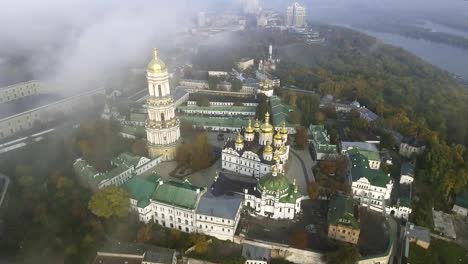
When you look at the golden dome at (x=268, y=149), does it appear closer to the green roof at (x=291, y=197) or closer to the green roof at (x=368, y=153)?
the green roof at (x=291, y=197)

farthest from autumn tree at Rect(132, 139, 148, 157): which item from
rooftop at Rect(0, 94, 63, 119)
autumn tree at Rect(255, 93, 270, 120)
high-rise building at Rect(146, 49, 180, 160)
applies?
rooftop at Rect(0, 94, 63, 119)

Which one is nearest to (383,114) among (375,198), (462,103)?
(462,103)

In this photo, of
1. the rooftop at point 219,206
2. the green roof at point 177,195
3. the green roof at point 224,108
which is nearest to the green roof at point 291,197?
the rooftop at point 219,206

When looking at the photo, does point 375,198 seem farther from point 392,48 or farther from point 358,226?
point 392,48

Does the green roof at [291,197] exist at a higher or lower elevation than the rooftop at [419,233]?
higher

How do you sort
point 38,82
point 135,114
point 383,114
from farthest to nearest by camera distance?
point 38,82 → point 383,114 → point 135,114

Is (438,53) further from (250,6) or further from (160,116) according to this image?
(250,6)

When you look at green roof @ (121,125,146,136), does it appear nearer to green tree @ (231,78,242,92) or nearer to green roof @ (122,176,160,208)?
green roof @ (122,176,160,208)
